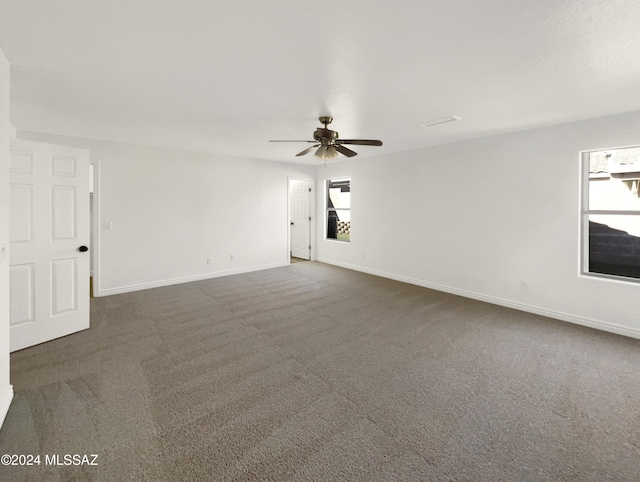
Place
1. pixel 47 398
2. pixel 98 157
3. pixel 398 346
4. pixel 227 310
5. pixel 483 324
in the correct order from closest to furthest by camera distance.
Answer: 1. pixel 47 398
2. pixel 398 346
3. pixel 483 324
4. pixel 227 310
5. pixel 98 157

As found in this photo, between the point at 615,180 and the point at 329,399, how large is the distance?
161 inches

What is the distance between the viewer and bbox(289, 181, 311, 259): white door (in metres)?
7.52

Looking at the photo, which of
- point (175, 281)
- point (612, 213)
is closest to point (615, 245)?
point (612, 213)

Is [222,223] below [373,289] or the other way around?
the other way around

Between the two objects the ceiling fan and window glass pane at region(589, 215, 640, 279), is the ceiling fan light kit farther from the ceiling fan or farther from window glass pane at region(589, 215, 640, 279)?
window glass pane at region(589, 215, 640, 279)

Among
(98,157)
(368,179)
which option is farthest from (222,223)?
(368,179)

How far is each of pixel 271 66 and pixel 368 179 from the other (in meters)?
4.10

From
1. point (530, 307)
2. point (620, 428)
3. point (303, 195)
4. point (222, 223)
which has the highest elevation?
point (303, 195)

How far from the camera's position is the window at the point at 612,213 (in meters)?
3.37

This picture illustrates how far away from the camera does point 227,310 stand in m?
3.94

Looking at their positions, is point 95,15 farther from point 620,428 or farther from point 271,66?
point 620,428

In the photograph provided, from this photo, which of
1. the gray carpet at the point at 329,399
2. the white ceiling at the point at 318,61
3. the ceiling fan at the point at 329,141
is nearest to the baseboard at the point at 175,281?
the gray carpet at the point at 329,399

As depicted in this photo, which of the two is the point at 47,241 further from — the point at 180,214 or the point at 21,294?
the point at 180,214

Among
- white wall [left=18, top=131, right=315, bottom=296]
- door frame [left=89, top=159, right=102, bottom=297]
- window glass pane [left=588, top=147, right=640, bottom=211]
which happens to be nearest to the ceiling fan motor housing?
white wall [left=18, top=131, right=315, bottom=296]
